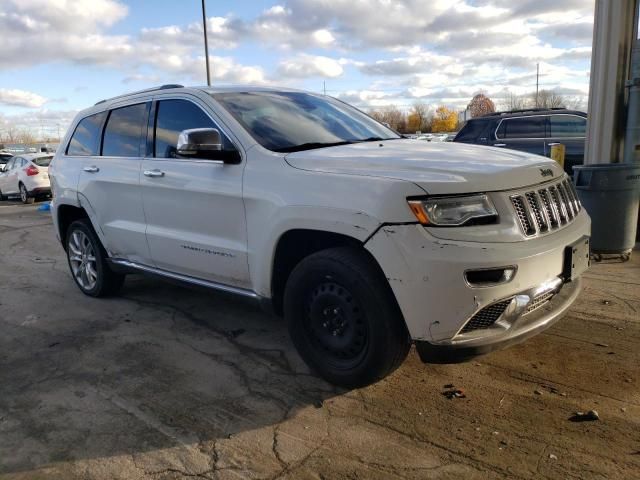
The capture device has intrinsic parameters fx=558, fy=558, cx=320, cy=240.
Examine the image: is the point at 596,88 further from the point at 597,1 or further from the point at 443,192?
the point at 443,192

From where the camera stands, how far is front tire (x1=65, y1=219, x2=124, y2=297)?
545 centimetres

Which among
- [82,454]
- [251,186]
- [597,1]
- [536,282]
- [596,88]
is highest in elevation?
[597,1]

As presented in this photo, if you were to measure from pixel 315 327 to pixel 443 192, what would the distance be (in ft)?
3.88

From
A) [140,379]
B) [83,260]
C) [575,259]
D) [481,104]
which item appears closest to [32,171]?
[83,260]

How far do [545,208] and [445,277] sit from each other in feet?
2.91

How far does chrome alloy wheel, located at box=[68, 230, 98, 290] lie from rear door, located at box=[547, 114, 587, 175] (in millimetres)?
8380

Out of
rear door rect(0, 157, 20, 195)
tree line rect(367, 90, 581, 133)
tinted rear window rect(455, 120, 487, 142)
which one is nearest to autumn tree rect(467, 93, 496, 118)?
tree line rect(367, 90, 581, 133)

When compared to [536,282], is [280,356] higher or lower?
lower

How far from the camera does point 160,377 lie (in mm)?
3781

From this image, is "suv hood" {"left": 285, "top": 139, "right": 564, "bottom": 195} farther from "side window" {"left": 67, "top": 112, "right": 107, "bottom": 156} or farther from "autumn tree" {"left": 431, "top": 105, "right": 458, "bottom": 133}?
"autumn tree" {"left": 431, "top": 105, "right": 458, "bottom": 133}

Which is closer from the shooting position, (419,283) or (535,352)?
(419,283)

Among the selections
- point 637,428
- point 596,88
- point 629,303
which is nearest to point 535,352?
point 637,428

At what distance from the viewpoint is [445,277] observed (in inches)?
108

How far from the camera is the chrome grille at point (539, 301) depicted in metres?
2.97
